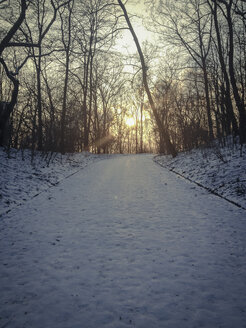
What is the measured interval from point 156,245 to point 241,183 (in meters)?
3.65

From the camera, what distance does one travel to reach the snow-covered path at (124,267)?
1.67 metres

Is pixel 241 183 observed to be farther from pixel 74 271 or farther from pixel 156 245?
pixel 74 271

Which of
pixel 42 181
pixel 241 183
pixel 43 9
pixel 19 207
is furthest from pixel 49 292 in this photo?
pixel 43 9

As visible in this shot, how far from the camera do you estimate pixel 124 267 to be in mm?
2328

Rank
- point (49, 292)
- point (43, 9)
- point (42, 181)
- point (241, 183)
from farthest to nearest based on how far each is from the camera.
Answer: point (43, 9)
point (42, 181)
point (241, 183)
point (49, 292)

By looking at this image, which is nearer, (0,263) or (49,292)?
(49,292)

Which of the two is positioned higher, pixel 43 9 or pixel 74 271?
pixel 43 9

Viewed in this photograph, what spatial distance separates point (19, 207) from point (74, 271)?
307cm

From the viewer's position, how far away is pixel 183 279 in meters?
2.10

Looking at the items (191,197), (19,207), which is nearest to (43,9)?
(19,207)

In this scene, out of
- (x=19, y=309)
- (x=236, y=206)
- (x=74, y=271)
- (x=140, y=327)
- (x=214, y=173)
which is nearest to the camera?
(x=140, y=327)

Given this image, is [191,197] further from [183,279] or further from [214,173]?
[183,279]

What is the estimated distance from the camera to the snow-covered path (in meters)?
1.67

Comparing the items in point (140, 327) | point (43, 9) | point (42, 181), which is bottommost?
point (140, 327)
